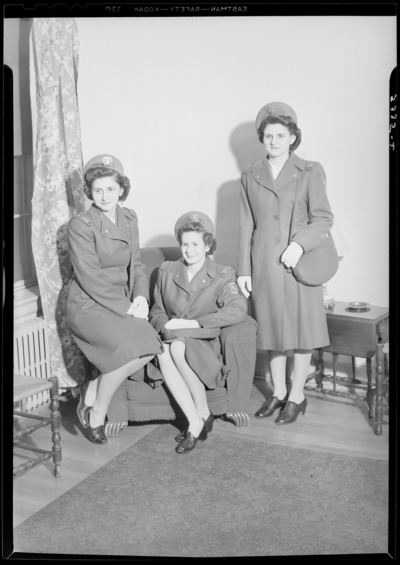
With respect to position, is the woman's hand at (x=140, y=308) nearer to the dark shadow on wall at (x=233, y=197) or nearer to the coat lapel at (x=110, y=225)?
the coat lapel at (x=110, y=225)

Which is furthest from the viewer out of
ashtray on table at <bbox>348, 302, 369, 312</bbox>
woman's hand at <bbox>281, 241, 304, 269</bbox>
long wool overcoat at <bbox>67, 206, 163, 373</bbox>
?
ashtray on table at <bbox>348, 302, 369, 312</bbox>

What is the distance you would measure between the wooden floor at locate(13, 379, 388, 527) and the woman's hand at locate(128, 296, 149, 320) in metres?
0.62

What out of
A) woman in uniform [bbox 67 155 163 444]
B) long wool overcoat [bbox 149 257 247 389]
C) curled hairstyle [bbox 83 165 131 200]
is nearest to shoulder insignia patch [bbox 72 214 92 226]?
woman in uniform [bbox 67 155 163 444]

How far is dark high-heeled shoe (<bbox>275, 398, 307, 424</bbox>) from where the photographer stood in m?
3.91

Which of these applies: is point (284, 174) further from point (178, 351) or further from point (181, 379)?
point (181, 379)

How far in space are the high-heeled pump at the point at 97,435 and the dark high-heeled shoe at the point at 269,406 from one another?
877 mm

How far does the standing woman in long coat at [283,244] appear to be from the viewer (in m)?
3.74

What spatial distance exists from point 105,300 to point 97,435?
2.32ft

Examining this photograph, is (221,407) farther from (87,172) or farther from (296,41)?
(296,41)

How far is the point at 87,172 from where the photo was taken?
3559 millimetres

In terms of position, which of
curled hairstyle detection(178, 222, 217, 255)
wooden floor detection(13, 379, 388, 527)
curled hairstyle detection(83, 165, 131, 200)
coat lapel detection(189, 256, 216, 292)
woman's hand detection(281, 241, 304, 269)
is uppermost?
curled hairstyle detection(83, 165, 131, 200)

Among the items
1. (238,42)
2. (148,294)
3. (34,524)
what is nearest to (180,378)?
(148,294)

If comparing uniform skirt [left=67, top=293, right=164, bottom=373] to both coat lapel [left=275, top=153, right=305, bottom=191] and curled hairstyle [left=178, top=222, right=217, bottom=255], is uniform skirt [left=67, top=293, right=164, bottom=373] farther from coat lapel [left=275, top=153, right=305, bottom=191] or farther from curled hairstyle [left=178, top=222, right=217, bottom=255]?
coat lapel [left=275, top=153, right=305, bottom=191]

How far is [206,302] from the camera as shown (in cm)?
381
